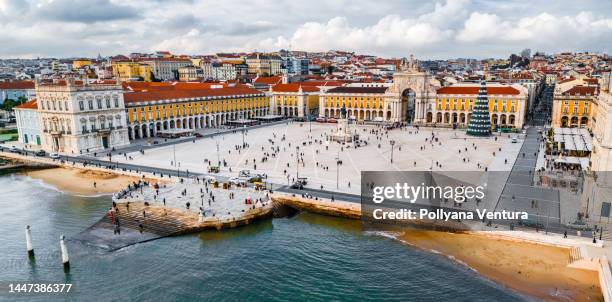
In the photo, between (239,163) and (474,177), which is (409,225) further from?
(239,163)

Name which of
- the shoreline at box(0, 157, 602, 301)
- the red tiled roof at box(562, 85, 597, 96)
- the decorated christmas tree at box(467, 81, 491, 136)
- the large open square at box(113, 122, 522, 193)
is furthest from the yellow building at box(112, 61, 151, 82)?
the shoreline at box(0, 157, 602, 301)

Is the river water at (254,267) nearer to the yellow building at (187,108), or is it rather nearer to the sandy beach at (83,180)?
the sandy beach at (83,180)

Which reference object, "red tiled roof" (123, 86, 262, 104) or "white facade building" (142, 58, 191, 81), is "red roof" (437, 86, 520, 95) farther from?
"white facade building" (142, 58, 191, 81)

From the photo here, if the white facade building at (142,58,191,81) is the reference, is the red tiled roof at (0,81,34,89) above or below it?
below

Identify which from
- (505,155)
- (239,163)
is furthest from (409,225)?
(505,155)

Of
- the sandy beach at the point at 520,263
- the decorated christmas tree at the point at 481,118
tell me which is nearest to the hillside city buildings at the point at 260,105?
the decorated christmas tree at the point at 481,118

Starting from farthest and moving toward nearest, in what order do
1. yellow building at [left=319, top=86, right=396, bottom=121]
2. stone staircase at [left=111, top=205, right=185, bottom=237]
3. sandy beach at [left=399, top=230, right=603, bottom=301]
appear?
1. yellow building at [left=319, top=86, right=396, bottom=121]
2. stone staircase at [left=111, top=205, right=185, bottom=237]
3. sandy beach at [left=399, top=230, right=603, bottom=301]
